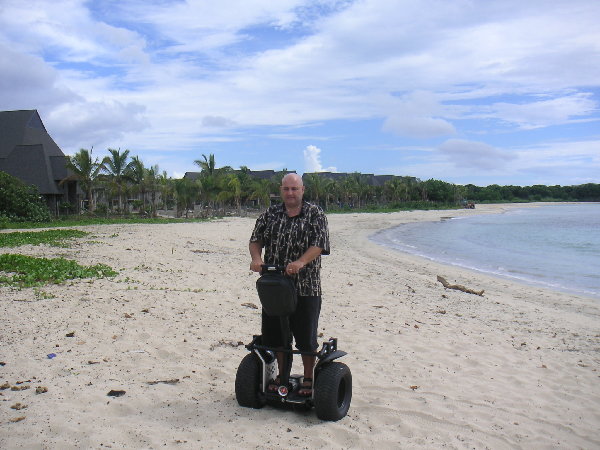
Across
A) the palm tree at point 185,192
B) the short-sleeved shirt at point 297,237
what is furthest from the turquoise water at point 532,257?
the palm tree at point 185,192

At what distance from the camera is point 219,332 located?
600cm

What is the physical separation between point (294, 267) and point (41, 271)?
650cm

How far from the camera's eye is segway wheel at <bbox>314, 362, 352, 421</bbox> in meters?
3.63

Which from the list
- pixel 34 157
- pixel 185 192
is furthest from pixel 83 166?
pixel 185 192

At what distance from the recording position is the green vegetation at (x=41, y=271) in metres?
7.81

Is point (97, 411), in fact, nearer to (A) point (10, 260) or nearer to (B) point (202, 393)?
(B) point (202, 393)

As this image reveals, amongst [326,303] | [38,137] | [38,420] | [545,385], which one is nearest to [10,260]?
[326,303]

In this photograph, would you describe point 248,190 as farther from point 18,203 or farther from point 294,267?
point 294,267

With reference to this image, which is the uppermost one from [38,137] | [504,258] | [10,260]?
[38,137]

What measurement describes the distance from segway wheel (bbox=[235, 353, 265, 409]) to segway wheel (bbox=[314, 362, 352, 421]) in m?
A: 0.47

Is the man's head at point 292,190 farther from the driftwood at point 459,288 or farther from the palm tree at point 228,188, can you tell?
the palm tree at point 228,188

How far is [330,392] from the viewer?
11.9ft

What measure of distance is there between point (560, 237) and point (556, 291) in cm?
2046

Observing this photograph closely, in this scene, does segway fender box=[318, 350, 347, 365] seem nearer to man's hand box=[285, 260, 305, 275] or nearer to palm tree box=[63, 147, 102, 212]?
man's hand box=[285, 260, 305, 275]
